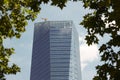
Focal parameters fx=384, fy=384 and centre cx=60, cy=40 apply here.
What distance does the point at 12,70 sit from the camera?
1950 centimetres

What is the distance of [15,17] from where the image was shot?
20500 mm

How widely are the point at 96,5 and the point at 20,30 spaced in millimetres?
5806

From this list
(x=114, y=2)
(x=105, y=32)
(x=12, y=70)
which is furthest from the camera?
(x=12, y=70)

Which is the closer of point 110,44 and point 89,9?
point 110,44

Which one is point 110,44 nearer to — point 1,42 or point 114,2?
point 114,2

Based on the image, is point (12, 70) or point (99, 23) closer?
point (99, 23)

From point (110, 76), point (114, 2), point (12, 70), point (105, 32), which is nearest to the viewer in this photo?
point (114, 2)

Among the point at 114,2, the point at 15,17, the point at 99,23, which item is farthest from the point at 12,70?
the point at 114,2

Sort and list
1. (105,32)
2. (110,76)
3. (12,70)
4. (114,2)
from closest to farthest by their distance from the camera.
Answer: (114,2) < (110,76) < (105,32) < (12,70)

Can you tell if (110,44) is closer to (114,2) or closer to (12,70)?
(114,2)

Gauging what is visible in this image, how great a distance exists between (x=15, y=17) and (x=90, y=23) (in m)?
5.70

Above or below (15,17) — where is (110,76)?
below

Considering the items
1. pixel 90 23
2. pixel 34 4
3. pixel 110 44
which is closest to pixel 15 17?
pixel 34 4

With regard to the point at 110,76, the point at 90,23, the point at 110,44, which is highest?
the point at 90,23
